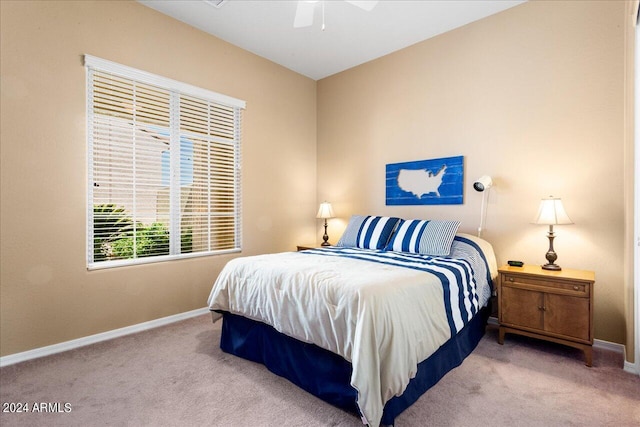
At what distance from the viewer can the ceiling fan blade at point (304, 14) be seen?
2988mm

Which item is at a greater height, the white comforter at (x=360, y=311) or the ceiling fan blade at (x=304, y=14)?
the ceiling fan blade at (x=304, y=14)

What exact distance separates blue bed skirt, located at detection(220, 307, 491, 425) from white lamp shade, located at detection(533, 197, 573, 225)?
0.97 meters

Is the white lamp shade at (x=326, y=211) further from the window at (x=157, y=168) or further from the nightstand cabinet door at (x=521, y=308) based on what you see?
the nightstand cabinet door at (x=521, y=308)

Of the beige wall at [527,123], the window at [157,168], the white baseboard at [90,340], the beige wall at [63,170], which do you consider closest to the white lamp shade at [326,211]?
the beige wall at [527,123]

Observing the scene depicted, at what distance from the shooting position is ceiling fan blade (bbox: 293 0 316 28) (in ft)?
9.80

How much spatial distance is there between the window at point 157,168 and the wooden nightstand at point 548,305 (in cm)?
288

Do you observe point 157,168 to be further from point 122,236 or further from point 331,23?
point 331,23

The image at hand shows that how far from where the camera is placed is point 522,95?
9.87ft

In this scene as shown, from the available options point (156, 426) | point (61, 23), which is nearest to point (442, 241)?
point (156, 426)

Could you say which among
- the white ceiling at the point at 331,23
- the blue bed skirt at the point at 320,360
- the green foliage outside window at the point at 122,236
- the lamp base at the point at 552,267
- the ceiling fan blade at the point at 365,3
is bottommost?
the blue bed skirt at the point at 320,360

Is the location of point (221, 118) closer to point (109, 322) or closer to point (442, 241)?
point (109, 322)

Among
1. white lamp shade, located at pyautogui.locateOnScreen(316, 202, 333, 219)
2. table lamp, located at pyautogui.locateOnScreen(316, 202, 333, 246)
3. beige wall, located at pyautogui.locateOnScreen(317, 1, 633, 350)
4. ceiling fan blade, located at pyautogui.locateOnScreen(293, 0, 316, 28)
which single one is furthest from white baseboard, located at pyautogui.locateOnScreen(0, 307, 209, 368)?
ceiling fan blade, located at pyautogui.locateOnScreen(293, 0, 316, 28)

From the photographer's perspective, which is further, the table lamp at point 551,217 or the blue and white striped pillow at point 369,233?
the blue and white striped pillow at point 369,233

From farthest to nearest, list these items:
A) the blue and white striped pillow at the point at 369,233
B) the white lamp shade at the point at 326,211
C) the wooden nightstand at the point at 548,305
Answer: the white lamp shade at the point at 326,211, the blue and white striped pillow at the point at 369,233, the wooden nightstand at the point at 548,305
